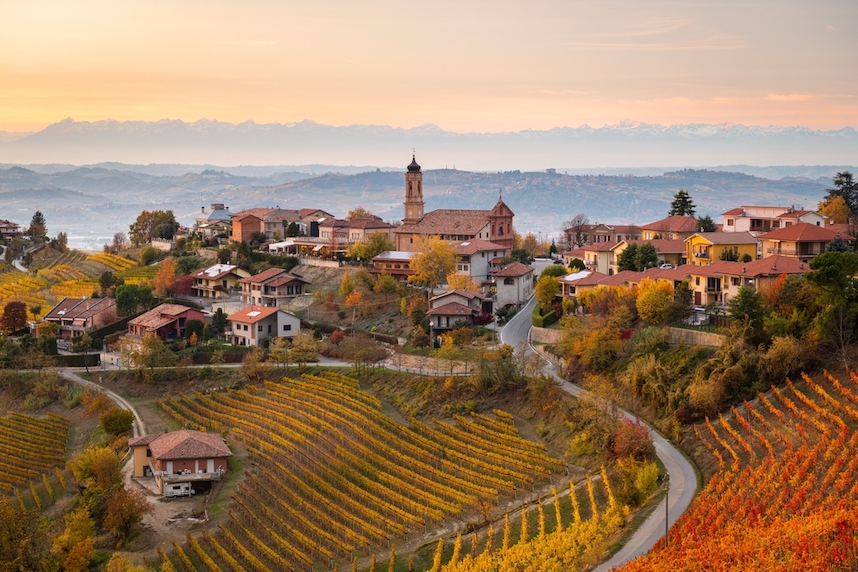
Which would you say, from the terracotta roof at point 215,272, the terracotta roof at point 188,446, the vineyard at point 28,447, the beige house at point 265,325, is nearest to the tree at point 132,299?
the terracotta roof at point 215,272

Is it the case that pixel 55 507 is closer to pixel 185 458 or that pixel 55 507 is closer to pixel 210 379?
pixel 185 458

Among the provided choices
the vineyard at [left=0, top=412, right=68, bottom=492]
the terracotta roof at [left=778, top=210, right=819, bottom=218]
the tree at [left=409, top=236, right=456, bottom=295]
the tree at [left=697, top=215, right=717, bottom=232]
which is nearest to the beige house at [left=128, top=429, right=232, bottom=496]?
the vineyard at [left=0, top=412, right=68, bottom=492]

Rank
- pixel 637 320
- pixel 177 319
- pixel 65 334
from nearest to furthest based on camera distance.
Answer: pixel 637 320, pixel 177 319, pixel 65 334

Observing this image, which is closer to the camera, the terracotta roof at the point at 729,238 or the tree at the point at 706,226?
the terracotta roof at the point at 729,238

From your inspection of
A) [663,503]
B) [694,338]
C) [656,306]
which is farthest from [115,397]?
[663,503]

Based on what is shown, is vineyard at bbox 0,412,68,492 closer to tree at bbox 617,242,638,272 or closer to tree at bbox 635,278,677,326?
tree at bbox 635,278,677,326

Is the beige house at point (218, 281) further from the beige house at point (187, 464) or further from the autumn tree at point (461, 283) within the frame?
the beige house at point (187, 464)

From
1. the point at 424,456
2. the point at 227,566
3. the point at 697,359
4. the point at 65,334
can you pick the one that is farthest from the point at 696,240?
the point at 65,334
